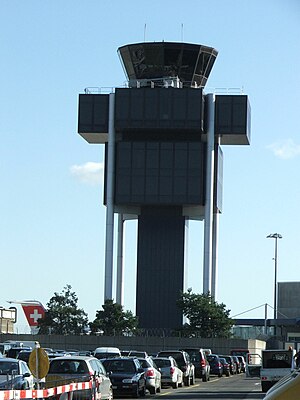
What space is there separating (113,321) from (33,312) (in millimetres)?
12406

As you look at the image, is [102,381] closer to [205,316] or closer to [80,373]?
[80,373]

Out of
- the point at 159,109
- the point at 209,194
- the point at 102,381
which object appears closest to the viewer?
the point at 102,381

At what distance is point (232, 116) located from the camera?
10775cm

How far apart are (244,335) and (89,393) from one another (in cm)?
10849

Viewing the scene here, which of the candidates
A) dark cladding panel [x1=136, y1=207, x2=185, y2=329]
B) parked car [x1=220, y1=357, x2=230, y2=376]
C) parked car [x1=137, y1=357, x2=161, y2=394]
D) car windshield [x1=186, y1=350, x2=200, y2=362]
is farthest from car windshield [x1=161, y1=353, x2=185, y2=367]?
dark cladding panel [x1=136, y1=207, x2=185, y2=329]

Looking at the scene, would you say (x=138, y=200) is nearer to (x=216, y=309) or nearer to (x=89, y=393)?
(x=216, y=309)

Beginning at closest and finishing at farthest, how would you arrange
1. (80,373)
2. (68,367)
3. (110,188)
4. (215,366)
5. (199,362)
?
(80,373) → (68,367) → (199,362) → (215,366) → (110,188)

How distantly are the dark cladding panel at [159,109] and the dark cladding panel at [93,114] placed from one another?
1.44m

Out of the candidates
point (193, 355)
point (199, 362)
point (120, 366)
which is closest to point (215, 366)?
point (199, 362)

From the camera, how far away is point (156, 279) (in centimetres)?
10875

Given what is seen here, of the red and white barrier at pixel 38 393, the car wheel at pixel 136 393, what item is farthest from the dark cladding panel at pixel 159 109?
the red and white barrier at pixel 38 393

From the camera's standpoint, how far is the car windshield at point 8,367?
29.1 meters

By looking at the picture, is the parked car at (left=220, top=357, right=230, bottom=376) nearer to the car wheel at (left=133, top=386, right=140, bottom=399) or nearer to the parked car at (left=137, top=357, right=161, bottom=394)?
the parked car at (left=137, top=357, right=161, bottom=394)

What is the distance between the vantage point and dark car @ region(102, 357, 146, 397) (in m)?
40.1
